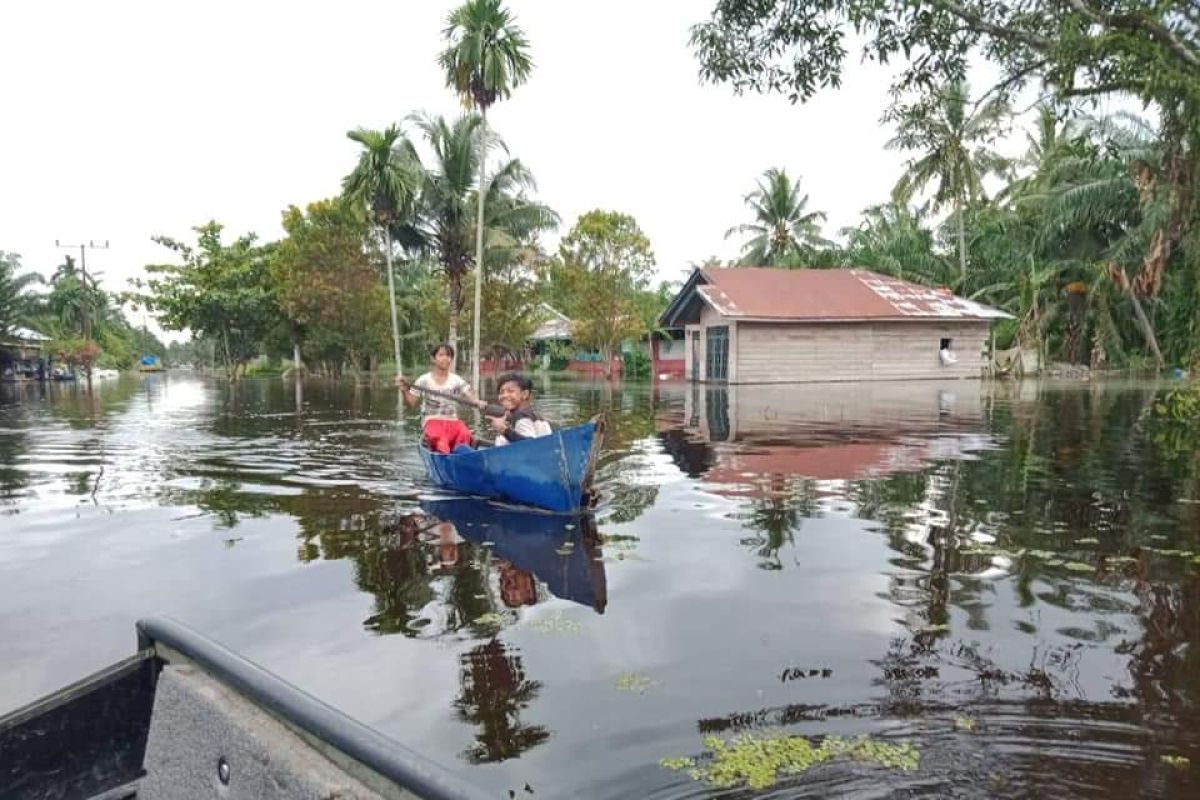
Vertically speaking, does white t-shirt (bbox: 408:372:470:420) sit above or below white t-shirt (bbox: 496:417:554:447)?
above

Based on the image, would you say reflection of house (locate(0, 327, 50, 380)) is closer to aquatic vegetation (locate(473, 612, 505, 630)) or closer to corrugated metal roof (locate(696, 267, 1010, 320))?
corrugated metal roof (locate(696, 267, 1010, 320))

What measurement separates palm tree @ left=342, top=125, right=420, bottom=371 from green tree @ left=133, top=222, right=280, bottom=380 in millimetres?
19273

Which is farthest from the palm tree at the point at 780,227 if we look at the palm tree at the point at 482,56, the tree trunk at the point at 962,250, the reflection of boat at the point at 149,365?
the reflection of boat at the point at 149,365

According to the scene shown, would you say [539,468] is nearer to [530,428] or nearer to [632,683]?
[530,428]

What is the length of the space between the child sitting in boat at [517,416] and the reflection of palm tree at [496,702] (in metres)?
3.77

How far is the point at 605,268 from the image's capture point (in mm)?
31906

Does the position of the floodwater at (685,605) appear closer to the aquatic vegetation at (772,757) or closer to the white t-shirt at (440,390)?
the aquatic vegetation at (772,757)

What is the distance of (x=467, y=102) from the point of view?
20000mm

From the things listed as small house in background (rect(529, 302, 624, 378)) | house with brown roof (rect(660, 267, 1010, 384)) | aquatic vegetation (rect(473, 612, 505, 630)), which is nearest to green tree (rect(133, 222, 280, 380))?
small house in background (rect(529, 302, 624, 378))

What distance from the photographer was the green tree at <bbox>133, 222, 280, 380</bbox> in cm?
4212

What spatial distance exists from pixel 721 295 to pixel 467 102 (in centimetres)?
1181

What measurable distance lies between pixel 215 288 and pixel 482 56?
2871 cm

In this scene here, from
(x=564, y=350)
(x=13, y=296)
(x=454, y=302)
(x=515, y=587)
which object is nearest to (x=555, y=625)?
(x=515, y=587)

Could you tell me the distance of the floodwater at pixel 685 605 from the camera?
3.50 meters
